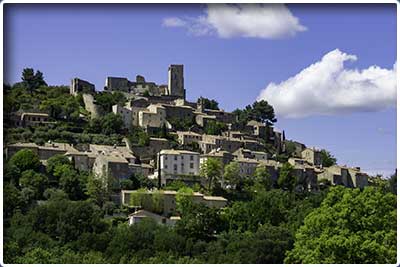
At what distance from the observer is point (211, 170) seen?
32.3 m

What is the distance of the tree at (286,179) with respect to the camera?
34469 millimetres

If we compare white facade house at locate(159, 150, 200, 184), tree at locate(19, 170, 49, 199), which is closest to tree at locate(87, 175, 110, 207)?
tree at locate(19, 170, 49, 199)

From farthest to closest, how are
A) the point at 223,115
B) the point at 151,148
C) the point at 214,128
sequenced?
the point at 223,115
the point at 214,128
the point at 151,148

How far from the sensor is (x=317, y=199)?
25984mm

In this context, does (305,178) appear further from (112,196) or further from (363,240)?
(363,240)

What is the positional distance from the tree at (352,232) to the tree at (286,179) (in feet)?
68.7

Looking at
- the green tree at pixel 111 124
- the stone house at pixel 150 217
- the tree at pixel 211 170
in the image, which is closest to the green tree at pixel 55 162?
the stone house at pixel 150 217

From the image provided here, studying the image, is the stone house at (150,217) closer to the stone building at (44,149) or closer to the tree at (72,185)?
the tree at (72,185)

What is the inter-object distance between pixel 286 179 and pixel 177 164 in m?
5.48

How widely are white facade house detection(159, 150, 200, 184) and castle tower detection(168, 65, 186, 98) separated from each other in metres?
17.2

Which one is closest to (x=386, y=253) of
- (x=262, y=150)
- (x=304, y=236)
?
(x=304, y=236)

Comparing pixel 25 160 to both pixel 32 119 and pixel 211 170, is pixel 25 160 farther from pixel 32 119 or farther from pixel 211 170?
pixel 211 170

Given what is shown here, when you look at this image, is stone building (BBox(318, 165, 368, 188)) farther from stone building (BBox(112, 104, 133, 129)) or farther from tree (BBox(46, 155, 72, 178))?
tree (BBox(46, 155, 72, 178))

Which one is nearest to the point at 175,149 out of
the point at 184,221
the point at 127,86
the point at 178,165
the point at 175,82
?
the point at 178,165
